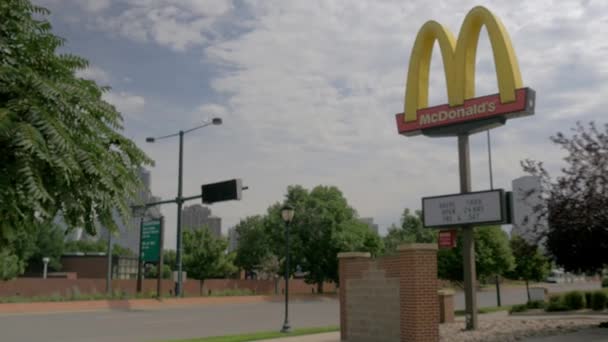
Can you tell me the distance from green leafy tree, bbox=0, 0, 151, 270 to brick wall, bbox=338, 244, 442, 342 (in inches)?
375

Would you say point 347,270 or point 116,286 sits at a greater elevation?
point 347,270

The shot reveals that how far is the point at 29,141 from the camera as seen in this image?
5.99m

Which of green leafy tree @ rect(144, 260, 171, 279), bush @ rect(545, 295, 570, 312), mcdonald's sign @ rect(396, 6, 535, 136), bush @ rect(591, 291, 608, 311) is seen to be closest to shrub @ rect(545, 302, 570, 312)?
bush @ rect(545, 295, 570, 312)

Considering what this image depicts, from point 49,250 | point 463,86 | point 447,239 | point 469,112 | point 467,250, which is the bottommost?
point 467,250

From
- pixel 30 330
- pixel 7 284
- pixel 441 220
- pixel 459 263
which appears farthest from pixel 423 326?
pixel 7 284

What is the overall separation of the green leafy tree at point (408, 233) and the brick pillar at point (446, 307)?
138 feet

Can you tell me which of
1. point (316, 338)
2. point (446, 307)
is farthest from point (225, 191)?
point (316, 338)

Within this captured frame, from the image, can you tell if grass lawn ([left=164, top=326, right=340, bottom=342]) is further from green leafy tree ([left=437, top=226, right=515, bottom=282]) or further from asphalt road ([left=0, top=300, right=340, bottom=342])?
green leafy tree ([left=437, top=226, right=515, bottom=282])

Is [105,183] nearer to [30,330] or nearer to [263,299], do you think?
[30,330]

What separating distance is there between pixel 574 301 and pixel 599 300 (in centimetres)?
125

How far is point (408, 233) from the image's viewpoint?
2776 inches

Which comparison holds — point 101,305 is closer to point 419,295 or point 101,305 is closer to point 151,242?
point 151,242

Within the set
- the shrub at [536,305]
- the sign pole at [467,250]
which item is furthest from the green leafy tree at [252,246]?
the sign pole at [467,250]

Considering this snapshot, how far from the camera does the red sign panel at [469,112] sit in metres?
19.1
